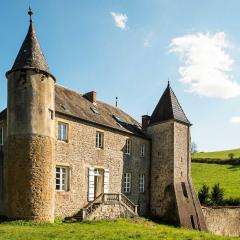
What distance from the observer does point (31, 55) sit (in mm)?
22203

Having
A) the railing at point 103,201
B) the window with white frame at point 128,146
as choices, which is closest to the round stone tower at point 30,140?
the railing at point 103,201

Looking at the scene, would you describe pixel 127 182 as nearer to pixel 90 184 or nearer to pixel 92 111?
pixel 90 184

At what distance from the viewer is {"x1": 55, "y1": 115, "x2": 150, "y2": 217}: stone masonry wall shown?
24.0m

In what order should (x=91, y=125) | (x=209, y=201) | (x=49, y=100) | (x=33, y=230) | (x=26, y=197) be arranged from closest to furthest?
(x=33, y=230) → (x=26, y=197) → (x=49, y=100) → (x=91, y=125) → (x=209, y=201)

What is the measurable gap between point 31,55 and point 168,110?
1319 cm

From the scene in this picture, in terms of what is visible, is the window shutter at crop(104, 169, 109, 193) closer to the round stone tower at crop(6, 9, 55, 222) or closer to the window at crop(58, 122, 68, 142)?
the window at crop(58, 122, 68, 142)

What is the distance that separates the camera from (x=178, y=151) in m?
30.6

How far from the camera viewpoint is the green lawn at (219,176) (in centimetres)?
4605

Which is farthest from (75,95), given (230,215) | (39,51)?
(230,215)

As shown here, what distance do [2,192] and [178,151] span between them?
14.1 meters

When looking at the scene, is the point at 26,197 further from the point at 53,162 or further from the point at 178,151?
the point at 178,151

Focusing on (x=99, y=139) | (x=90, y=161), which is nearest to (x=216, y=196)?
(x=99, y=139)

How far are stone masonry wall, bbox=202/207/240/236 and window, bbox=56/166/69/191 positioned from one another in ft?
41.3

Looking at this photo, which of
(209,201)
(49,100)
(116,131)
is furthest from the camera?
(209,201)
